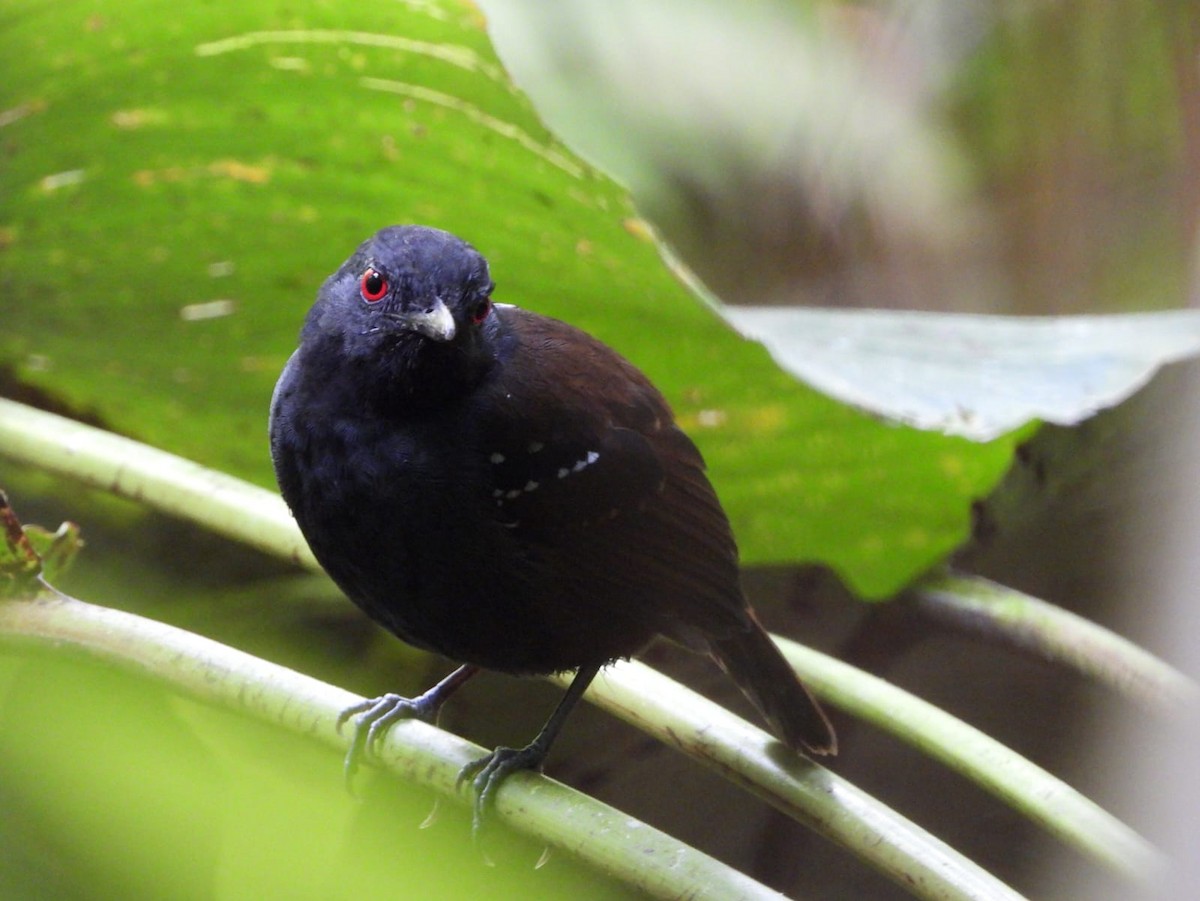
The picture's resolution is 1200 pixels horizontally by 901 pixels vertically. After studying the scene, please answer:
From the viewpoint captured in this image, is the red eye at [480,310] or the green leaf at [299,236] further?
the green leaf at [299,236]

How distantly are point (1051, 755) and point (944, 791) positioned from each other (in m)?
0.17

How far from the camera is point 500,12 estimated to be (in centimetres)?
224

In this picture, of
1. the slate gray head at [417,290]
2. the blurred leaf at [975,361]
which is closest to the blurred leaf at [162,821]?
the slate gray head at [417,290]

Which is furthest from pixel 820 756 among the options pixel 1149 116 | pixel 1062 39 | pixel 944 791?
pixel 1062 39

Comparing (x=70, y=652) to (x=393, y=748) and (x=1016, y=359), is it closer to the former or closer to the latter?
(x=393, y=748)

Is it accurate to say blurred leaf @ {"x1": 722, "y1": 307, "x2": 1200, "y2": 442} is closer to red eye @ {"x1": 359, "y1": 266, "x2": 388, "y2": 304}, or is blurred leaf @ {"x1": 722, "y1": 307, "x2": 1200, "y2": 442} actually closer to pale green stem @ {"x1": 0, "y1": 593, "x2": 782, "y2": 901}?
red eye @ {"x1": 359, "y1": 266, "x2": 388, "y2": 304}

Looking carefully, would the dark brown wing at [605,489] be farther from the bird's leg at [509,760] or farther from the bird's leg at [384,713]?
the bird's leg at [384,713]

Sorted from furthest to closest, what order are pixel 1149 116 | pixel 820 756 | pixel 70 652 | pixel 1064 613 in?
1. pixel 1149 116
2. pixel 1064 613
3. pixel 820 756
4. pixel 70 652

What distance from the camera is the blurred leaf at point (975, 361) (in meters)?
1.46

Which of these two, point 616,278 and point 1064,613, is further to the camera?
point 1064,613

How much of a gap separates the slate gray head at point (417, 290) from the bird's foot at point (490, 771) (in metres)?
0.43

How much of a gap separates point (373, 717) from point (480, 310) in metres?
0.49

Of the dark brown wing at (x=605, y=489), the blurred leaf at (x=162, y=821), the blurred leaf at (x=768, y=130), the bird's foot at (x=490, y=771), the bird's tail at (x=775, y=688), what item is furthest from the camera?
the blurred leaf at (x=768, y=130)

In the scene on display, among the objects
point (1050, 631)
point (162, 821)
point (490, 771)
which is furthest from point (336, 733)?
point (1050, 631)
